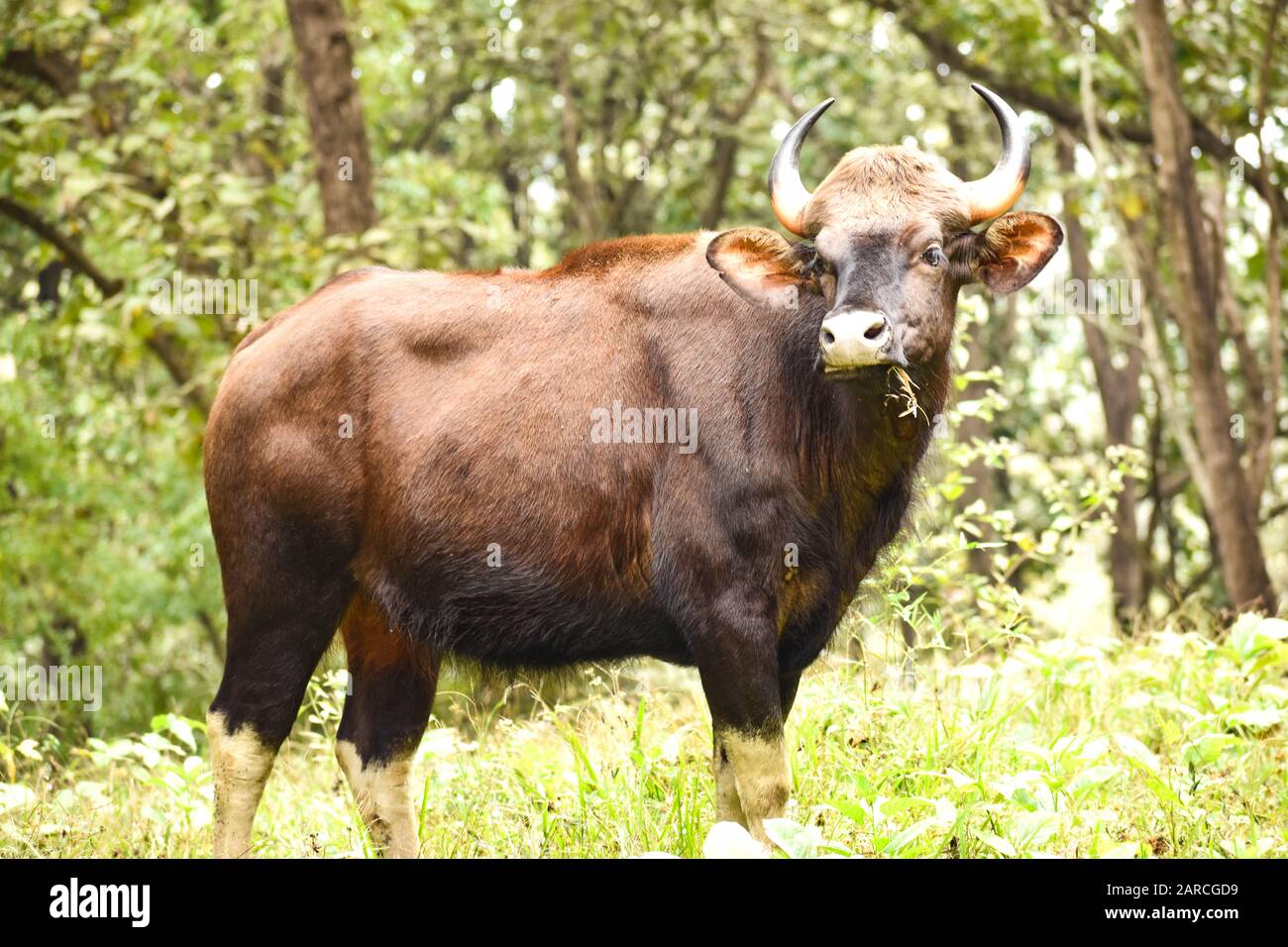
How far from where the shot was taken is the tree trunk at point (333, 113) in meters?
9.52

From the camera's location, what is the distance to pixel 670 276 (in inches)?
208

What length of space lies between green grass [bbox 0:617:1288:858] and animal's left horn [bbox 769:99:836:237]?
76.0 inches

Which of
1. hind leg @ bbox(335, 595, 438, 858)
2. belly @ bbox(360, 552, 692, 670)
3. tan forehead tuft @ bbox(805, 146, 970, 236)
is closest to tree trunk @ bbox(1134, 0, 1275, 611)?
tan forehead tuft @ bbox(805, 146, 970, 236)

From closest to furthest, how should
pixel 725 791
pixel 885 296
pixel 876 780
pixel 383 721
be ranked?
pixel 885 296, pixel 725 791, pixel 876 780, pixel 383 721

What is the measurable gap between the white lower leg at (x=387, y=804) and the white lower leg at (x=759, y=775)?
151 cm

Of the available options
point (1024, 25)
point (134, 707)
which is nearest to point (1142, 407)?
point (1024, 25)

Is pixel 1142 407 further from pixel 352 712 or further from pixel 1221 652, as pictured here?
pixel 352 712

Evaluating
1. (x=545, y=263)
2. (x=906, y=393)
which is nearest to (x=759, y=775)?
(x=906, y=393)

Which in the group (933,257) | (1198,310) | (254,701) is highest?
(1198,310)

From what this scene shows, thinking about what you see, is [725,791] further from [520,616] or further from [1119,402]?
[1119,402]

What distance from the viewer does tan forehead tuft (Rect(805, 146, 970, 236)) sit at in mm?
4707

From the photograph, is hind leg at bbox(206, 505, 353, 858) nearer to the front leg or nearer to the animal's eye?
the front leg

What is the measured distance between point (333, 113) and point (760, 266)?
223 inches

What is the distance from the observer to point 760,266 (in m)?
4.93
